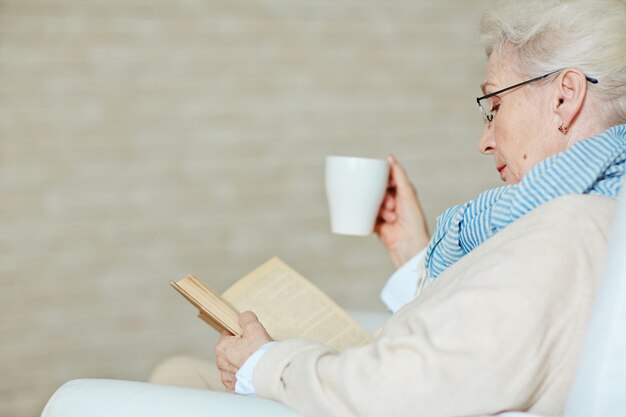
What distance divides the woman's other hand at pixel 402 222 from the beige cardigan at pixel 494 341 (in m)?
0.77

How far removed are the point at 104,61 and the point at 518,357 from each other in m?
2.06

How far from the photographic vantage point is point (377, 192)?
1.88 meters

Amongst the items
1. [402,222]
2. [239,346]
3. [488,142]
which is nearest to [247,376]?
[239,346]

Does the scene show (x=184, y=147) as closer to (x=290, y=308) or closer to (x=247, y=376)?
(x=290, y=308)

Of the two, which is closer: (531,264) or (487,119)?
(531,264)

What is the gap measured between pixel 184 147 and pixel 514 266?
1.97m

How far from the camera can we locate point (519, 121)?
1.42 meters

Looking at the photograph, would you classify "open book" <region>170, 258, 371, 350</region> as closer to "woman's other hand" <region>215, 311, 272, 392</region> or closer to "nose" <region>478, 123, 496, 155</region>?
"woman's other hand" <region>215, 311, 272, 392</region>

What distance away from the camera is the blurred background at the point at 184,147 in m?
2.80

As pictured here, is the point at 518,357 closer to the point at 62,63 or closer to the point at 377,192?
the point at 377,192

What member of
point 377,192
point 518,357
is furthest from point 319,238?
point 518,357

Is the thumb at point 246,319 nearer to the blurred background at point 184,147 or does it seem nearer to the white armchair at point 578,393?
the white armchair at point 578,393

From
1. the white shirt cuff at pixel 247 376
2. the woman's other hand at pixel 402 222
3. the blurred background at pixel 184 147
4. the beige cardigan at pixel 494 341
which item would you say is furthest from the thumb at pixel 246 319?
the blurred background at pixel 184 147

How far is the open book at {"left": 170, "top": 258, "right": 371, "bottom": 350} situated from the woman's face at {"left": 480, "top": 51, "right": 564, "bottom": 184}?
1.40 ft
